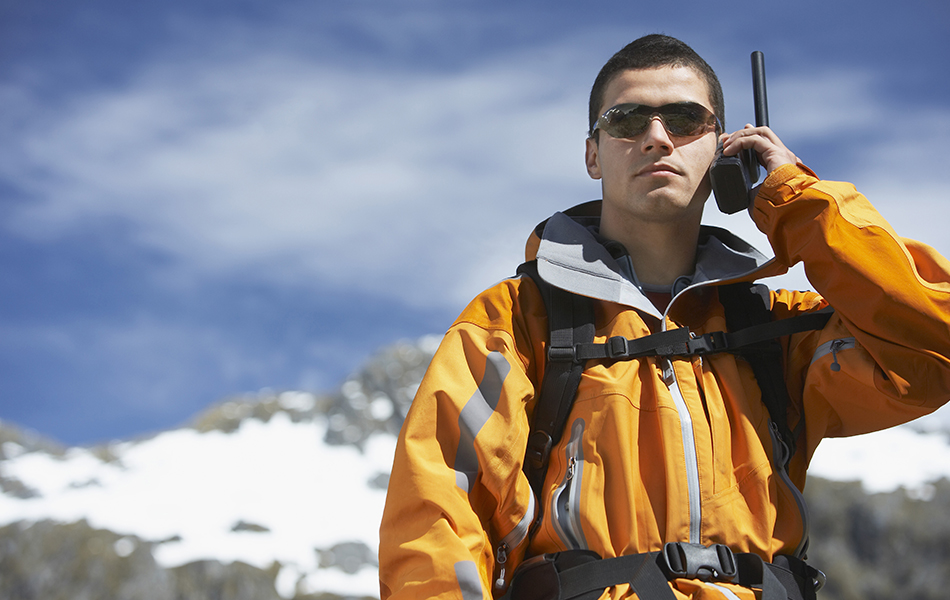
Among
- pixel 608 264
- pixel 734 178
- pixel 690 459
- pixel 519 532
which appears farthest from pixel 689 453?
pixel 734 178

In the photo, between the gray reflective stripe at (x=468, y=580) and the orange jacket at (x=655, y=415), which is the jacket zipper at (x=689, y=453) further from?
the gray reflective stripe at (x=468, y=580)

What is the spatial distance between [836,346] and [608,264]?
45.8 inches

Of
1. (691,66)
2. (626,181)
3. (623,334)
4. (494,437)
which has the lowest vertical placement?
(494,437)

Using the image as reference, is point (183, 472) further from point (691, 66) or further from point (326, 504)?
point (691, 66)

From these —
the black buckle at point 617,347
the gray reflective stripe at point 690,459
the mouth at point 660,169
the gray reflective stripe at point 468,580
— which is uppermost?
the mouth at point 660,169

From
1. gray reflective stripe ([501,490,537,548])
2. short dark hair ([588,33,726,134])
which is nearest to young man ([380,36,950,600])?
gray reflective stripe ([501,490,537,548])

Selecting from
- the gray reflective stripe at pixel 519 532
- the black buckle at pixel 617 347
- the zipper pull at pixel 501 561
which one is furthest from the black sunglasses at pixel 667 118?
the zipper pull at pixel 501 561

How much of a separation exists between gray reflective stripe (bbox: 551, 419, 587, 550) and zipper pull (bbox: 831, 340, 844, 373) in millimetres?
1209

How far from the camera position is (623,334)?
3.86 m

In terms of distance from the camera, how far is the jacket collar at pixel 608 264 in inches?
154

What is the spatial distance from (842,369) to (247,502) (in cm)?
14039

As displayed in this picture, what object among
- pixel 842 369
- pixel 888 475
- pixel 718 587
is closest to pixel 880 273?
pixel 842 369

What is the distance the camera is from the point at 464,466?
352cm

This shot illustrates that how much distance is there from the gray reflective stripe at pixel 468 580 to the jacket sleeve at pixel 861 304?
190 cm
